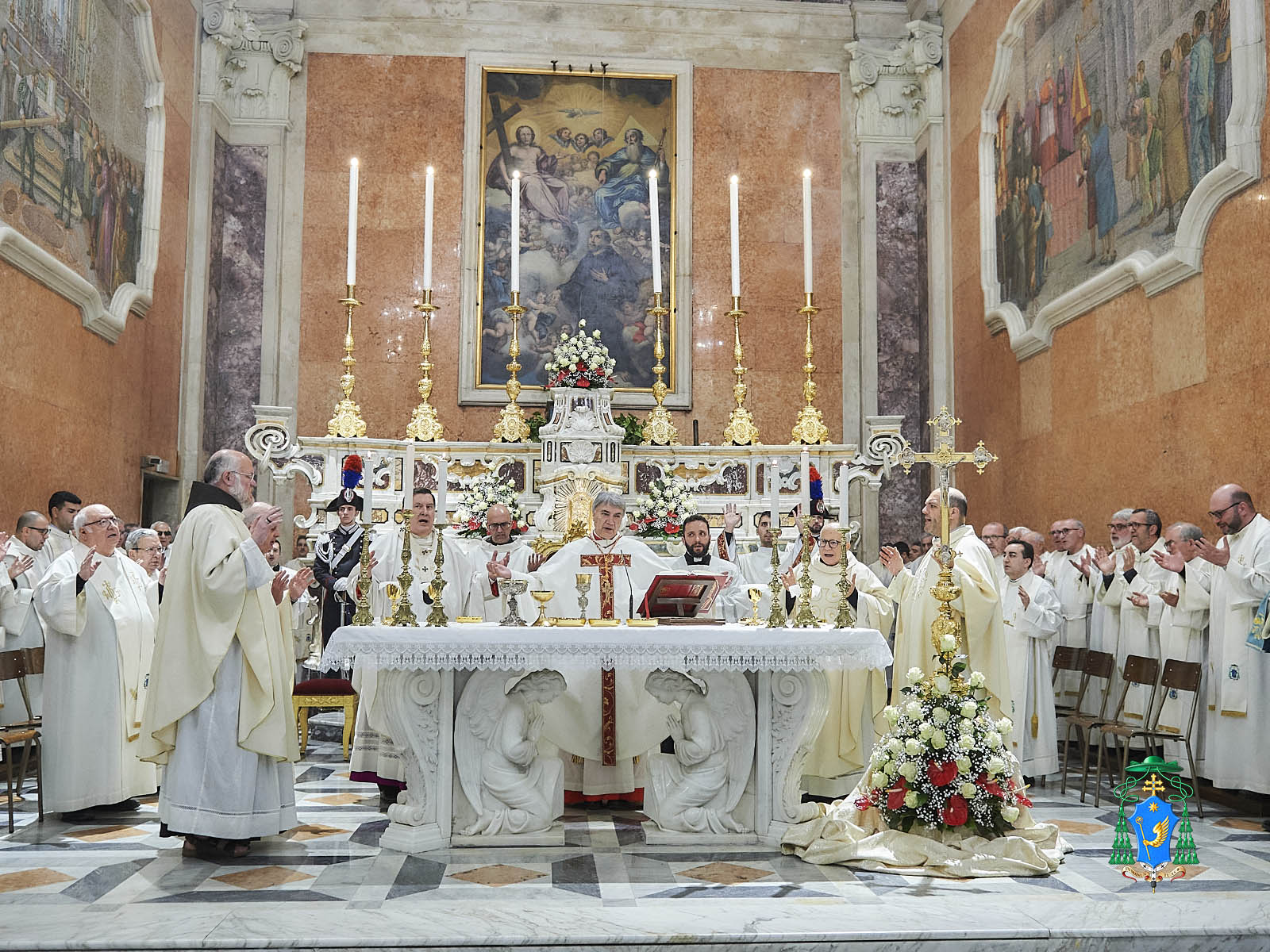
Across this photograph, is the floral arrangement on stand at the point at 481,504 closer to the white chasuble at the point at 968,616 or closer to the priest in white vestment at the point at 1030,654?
the white chasuble at the point at 968,616

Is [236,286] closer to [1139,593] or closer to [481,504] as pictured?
[481,504]

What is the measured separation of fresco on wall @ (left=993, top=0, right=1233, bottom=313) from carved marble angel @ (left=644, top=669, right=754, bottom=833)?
4.94 m

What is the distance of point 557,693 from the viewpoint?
5934 mm

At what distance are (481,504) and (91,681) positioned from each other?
3858 millimetres

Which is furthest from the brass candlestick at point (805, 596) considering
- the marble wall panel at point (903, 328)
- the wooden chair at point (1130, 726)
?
the marble wall panel at point (903, 328)

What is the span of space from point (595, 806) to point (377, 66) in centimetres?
962

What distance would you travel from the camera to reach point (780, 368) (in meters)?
13.6

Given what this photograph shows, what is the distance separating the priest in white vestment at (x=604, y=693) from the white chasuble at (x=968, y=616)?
1501 mm

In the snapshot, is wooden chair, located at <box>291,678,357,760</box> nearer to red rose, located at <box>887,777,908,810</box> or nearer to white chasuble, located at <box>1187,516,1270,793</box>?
red rose, located at <box>887,777,908,810</box>

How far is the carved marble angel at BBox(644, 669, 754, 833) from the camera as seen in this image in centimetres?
591

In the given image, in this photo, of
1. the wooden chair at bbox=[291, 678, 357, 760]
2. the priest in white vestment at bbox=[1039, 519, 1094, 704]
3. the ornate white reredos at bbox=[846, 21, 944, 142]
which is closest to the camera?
the wooden chair at bbox=[291, 678, 357, 760]

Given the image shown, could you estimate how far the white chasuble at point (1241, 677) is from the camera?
264 inches

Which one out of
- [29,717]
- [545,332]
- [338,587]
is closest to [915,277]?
[545,332]

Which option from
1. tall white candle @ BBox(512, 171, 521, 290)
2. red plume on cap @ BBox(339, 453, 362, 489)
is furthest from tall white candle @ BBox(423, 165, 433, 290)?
red plume on cap @ BBox(339, 453, 362, 489)
